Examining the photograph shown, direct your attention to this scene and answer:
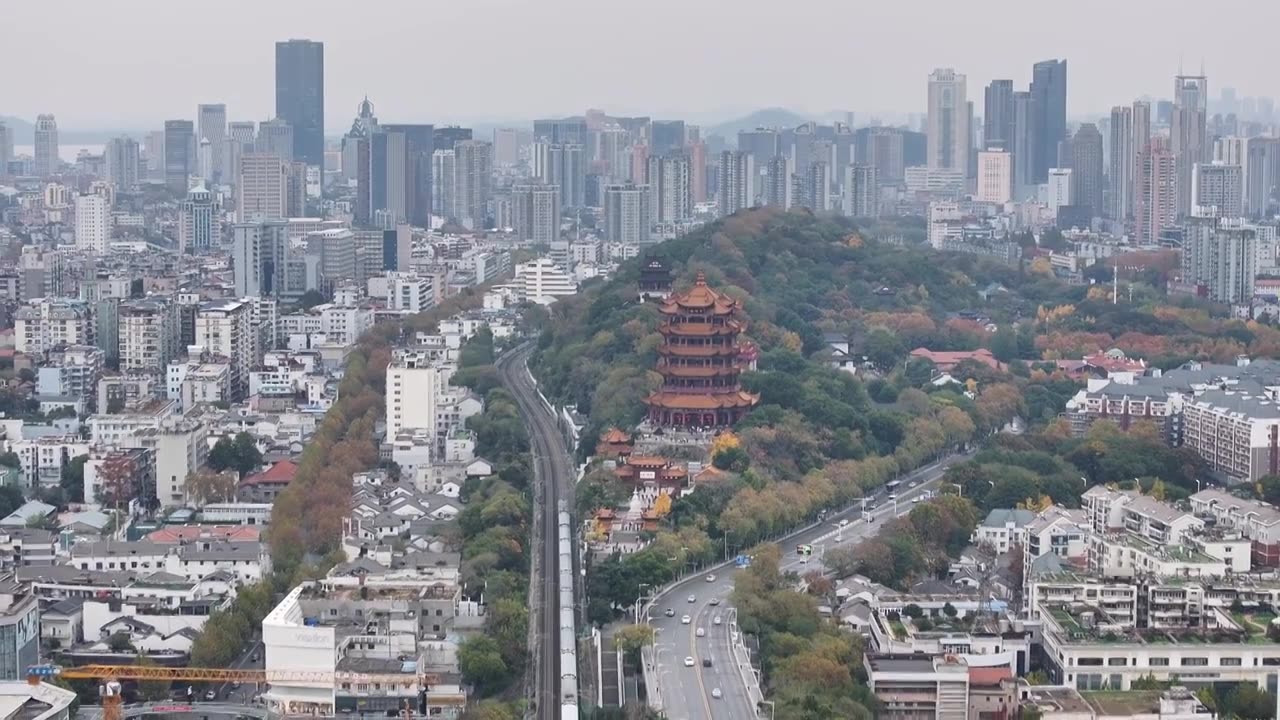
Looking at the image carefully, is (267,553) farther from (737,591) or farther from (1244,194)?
(1244,194)

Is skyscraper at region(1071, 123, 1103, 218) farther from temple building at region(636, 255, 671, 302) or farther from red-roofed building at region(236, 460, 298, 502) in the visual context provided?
red-roofed building at region(236, 460, 298, 502)

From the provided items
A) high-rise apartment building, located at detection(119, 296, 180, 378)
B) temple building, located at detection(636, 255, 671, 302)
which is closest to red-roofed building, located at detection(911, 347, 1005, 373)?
temple building, located at detection(636, 255, 671, 302)

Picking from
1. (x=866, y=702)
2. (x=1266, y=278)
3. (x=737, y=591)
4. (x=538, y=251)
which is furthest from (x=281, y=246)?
(x=866, y=702)

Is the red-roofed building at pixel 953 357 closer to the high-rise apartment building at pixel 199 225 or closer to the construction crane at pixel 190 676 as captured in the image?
the construction crane at pixel 190 676

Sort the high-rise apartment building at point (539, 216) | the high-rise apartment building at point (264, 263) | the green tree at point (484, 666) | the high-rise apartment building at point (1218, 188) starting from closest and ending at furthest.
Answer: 1. the green tree at point (484, 666)
2. the high-rise apartment building at point (264, 263)
3. the high-rise apartment building at point (1218, 188)
4. the high-rise apartment building at point (539, 216)

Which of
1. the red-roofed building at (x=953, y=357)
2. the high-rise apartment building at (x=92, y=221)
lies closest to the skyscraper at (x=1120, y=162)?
the high-rise apartment building at (x=92, y=221)

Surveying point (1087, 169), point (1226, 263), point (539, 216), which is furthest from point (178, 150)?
point (1226, 263)
